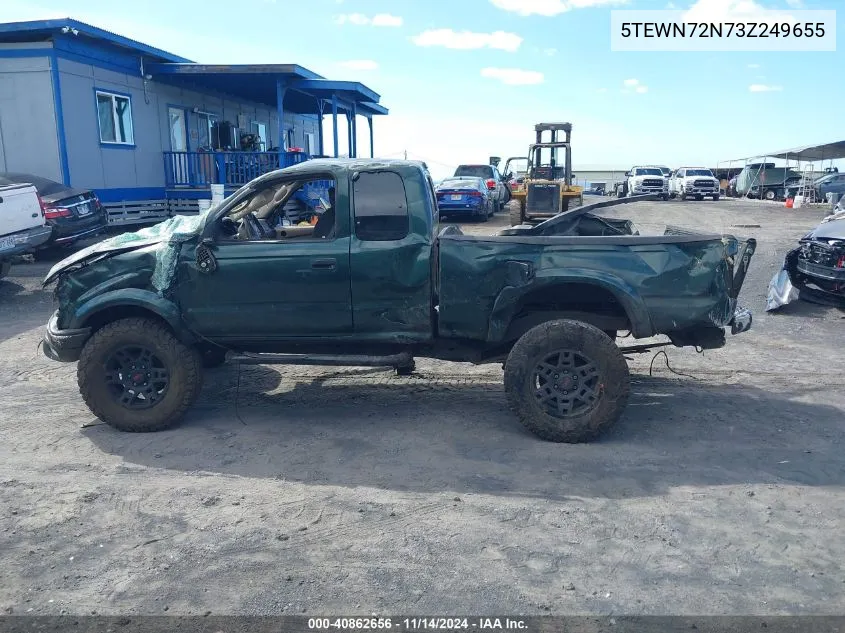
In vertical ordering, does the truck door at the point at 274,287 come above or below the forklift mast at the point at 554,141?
below

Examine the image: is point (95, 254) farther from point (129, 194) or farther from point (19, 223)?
point (129, 194)

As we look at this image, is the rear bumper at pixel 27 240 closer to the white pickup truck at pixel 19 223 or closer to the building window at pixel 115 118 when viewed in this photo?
the white pickup truck at pixel 19 223

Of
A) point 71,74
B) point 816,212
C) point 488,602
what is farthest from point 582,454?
point 816,212

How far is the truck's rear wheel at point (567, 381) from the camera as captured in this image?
4.74 metres

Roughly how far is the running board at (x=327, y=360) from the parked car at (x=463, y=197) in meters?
15.7

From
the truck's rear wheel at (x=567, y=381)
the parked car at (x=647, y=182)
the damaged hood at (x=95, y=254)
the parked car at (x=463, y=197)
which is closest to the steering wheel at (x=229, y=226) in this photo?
the damaged hood at (x=95, y=254)

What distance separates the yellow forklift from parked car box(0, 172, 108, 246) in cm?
1078

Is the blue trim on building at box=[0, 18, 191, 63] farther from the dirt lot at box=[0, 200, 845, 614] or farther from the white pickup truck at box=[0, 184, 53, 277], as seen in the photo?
the dirt lot at box=[0, 200, 845, 614]

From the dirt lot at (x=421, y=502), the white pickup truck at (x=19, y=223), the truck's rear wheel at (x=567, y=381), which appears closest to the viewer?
the dirt lot at (x=421, y=502)

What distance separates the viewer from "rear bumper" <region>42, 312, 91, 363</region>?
5090mm

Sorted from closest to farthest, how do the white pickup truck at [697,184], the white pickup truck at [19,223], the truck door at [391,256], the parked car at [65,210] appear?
the truck door at [391,256] → the white pickup truck at [19,223] → the parked car at [65,210] → the white pickup truck at [697,184]

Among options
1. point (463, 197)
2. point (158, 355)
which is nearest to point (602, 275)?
point (158, 355)

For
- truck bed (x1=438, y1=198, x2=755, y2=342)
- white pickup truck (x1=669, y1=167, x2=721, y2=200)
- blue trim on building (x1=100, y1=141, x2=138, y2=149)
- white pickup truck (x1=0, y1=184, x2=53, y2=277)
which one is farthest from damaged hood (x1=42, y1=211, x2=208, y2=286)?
white pickup truck (x1=669, y1=167, x2=721, y2=200)

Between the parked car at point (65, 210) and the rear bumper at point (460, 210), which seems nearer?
the parked car at point (65, 210)
